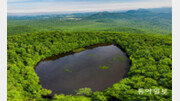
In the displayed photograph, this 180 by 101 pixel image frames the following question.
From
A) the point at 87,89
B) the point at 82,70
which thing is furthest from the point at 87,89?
the point at 82,70

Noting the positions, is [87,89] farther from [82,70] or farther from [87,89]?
[82,70]

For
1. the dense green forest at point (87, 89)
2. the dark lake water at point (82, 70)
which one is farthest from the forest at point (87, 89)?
the dark lake water at point (82, 70)

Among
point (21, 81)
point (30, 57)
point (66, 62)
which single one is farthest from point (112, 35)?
point (21, 81)

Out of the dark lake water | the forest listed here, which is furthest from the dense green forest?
the dark lake water

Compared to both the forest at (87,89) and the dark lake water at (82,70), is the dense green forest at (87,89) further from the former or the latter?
the dark lake water at (82,70)

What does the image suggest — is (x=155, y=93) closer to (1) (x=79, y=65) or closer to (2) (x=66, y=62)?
(1) (x=79, y=65)

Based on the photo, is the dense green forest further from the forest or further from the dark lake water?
the dark lake water
